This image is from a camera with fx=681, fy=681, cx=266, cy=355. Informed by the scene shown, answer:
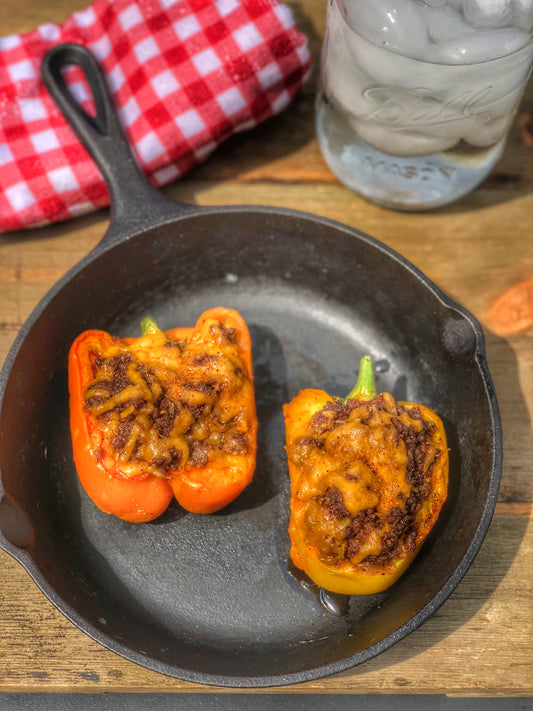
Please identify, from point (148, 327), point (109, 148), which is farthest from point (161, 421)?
point (109, 148)

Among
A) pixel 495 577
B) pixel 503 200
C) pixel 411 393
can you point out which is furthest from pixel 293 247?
pixel 495 577

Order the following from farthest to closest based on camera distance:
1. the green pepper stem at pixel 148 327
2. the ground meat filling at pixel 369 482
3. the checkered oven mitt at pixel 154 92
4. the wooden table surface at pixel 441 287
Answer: the checkered oven mitt at pixel 154 92 → the green pepper stem at pixel 148 327 → the wooden table surface at pixel 441 287 → the ground meat filling at pixel 369 482

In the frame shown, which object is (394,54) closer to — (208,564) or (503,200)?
(503,200)

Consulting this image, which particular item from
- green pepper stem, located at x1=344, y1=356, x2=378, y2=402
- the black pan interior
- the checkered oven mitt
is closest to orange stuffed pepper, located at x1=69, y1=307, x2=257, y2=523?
the black pan interior

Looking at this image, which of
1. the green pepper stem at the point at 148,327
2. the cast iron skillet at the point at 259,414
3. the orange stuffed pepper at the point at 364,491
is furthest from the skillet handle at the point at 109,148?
the orange stuffed pepper at the point at 364,491

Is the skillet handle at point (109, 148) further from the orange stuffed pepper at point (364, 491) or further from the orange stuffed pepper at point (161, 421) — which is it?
the orange stuffed pepper at point (364, 491)
